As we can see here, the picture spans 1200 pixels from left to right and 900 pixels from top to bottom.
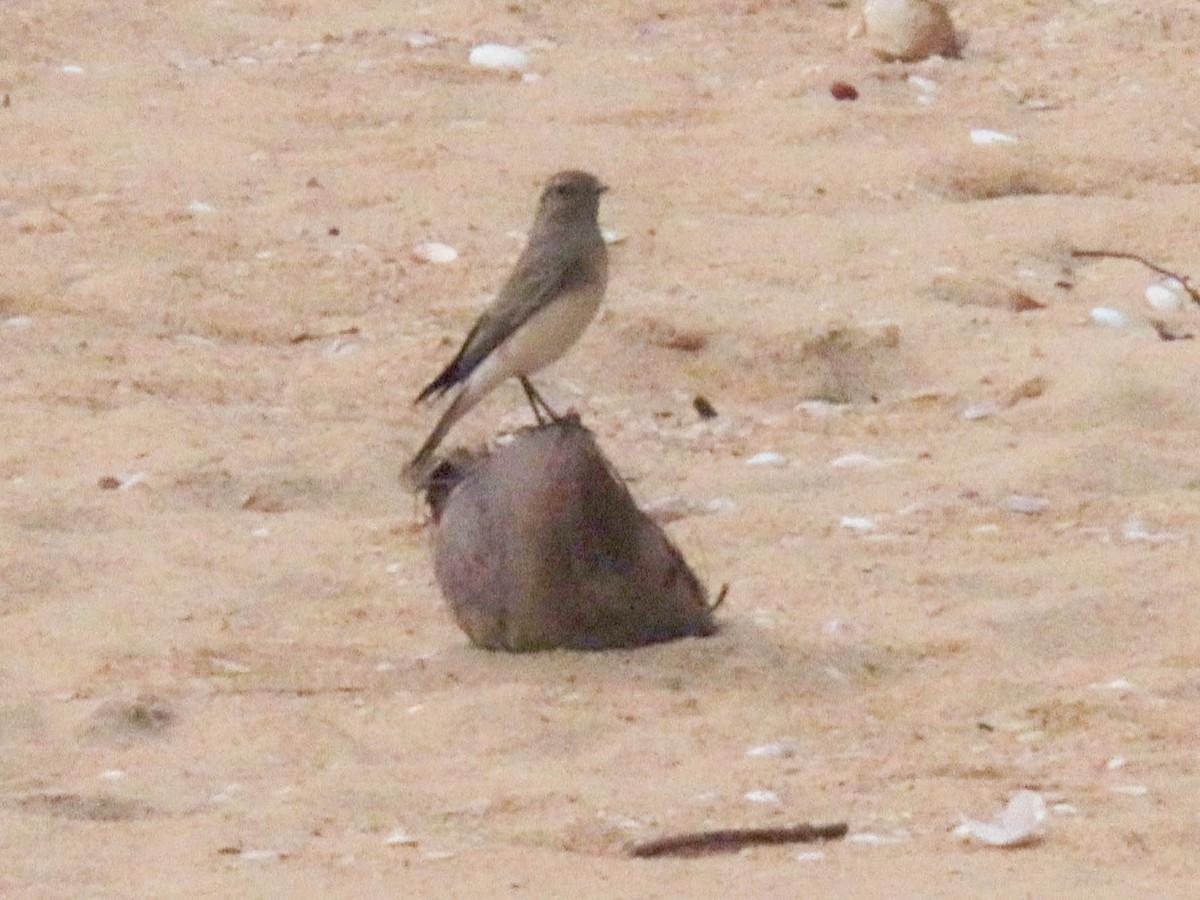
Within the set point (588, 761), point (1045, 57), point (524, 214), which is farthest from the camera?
point (1045, 57)

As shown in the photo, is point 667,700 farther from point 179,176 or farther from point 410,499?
point 179,176

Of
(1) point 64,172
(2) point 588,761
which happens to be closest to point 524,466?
(2) point 588,761

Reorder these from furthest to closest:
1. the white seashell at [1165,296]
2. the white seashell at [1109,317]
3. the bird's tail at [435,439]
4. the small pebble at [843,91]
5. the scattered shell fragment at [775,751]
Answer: the small pebble at [843,91] → the white seashell at [1165,296] → the white seashell at [1109,317] → the bird's tail at [435,439] → the scattered shell fragment at [775,751]

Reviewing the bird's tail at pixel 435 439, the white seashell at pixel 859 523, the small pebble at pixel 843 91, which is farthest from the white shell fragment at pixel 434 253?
the white seashell at pixel 859 523

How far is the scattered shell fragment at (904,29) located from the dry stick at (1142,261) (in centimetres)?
195

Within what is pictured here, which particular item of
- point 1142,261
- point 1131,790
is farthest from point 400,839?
point 1142,261

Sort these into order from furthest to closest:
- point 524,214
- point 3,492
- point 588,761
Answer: point 524,214, point 3,492, point 588,761

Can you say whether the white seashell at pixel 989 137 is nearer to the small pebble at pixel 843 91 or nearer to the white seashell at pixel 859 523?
the small pebble at pixel 843 91

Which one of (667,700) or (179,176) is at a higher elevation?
(667,700)

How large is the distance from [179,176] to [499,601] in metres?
3.73

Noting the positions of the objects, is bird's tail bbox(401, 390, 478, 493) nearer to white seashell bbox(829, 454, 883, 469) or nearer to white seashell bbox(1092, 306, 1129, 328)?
white seashell bbox(829, 454, 883, 469)

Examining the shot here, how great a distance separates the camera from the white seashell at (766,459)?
7391 millimetres

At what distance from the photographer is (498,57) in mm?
10641

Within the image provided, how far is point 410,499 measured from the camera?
23.0 feet
